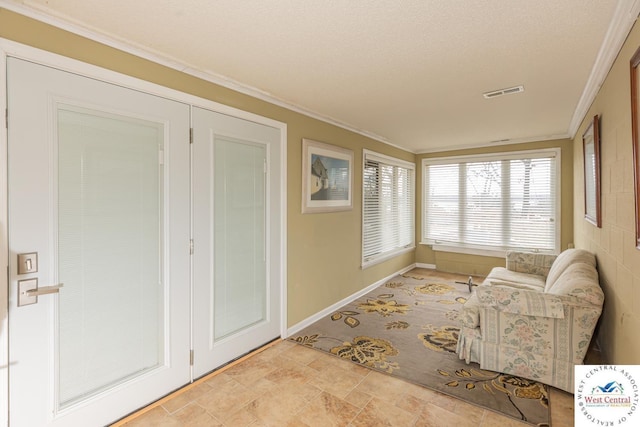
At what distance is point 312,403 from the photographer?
2.16 meters

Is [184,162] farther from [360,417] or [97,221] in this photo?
[360,417]

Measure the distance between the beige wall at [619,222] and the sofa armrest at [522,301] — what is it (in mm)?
344

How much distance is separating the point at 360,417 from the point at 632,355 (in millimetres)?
1623

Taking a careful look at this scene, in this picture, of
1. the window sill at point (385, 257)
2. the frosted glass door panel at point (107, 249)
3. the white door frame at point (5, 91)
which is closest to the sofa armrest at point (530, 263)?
the window sill at point (385, 257)

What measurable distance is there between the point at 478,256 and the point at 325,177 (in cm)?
371

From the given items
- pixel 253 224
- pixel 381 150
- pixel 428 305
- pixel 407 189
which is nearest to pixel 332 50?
pixel 253 224

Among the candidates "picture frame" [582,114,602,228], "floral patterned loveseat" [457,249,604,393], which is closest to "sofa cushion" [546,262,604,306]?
"floral patterned loveseat" [457,249,604,393]

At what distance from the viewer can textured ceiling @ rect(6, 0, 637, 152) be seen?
1.62 meters

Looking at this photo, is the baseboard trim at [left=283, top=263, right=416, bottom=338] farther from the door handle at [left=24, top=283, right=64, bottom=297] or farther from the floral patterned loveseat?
the door handle at [left=24, top=283, right=64, bottom=297]

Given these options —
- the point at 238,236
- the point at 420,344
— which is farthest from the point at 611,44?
the point at 238,236

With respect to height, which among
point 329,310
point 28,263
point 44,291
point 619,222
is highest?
point 619,222

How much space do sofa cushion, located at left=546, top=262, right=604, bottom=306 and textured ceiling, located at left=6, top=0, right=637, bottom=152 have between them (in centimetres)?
158

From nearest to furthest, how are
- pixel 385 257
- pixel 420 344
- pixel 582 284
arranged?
pixel 582 284
pixel 420 344
pixel 385 257

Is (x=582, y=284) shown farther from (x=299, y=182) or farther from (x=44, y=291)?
(x=44, y=291)
